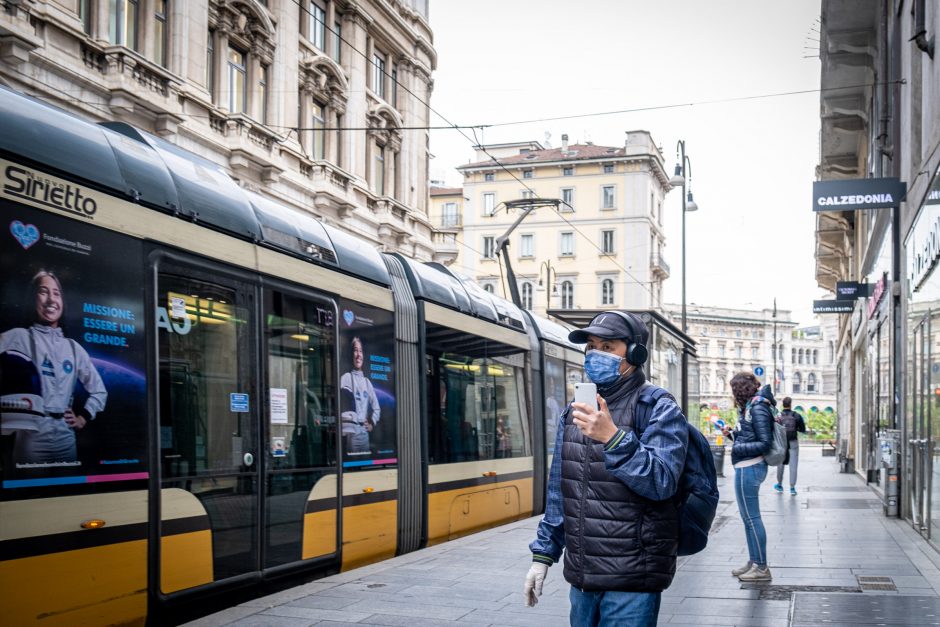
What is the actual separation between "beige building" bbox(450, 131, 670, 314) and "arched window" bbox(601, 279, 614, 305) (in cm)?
7

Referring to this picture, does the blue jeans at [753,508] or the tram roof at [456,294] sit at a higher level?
the tram roof at [456,294]

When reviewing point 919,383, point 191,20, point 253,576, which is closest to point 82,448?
point 253,576

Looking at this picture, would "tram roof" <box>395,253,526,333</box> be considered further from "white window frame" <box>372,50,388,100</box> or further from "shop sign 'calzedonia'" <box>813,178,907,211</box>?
"white window frame" <box>372,50,388,100</box>

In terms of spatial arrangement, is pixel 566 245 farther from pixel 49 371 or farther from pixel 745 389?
pixel 49 371

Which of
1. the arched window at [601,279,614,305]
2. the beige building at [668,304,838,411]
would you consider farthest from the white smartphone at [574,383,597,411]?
the beige building at [668,304,838,411]

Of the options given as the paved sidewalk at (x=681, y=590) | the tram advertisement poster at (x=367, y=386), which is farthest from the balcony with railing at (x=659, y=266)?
the tram advertisement poster at (x=367, y=386)

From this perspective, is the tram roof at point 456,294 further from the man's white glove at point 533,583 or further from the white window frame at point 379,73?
the white window frame at point 379,73

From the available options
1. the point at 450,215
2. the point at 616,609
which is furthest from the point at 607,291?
the point at 616,609

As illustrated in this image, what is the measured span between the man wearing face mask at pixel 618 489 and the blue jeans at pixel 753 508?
5050 millimetres

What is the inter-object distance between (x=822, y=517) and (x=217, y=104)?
16.8m

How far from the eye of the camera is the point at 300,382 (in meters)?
8.62

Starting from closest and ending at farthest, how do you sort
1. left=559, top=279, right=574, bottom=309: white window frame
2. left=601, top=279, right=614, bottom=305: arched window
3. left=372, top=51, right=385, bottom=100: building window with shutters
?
left=372, top=51, right=385, bottom=100: building window with shutters < left=601, top=279, right=614, bottom=305: arched window < left=559, top=279, right=574, bottom=309: white window frame

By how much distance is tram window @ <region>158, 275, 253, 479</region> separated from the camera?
669cm

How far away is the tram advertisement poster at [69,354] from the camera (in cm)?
538
